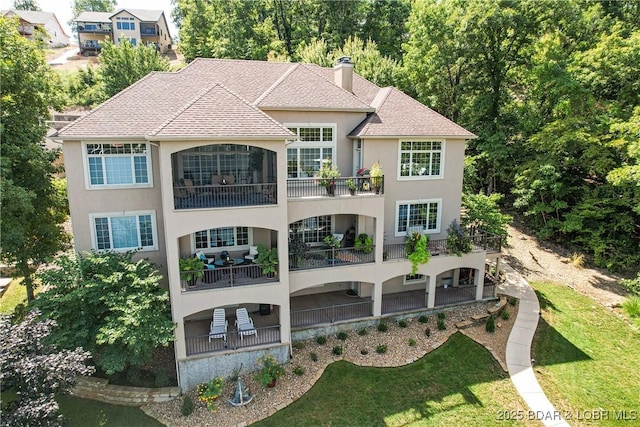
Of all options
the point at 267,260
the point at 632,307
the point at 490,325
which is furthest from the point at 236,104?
the point at 490,325

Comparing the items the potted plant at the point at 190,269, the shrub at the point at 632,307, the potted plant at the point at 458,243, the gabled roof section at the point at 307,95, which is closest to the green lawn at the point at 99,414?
the potted plant at the point at 190,269

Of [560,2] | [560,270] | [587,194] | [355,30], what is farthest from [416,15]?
[560,270]

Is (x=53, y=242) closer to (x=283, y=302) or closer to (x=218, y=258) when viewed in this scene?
(x=218, y=258)

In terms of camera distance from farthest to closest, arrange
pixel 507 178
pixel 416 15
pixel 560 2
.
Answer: pixel 416 15
pixel 507 178
pixel 560 2

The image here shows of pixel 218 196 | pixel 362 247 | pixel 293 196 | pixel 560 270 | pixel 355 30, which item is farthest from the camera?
pixel 355 30

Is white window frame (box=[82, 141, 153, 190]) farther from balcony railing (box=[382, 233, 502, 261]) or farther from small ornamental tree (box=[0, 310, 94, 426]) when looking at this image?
balcony railing (box=[382, 233, 502, 261])

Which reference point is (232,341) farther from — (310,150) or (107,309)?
(310,150)

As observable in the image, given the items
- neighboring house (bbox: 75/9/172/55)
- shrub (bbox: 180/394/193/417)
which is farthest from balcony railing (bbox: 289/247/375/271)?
neighboring house (bbox: 75/9/172/55)
